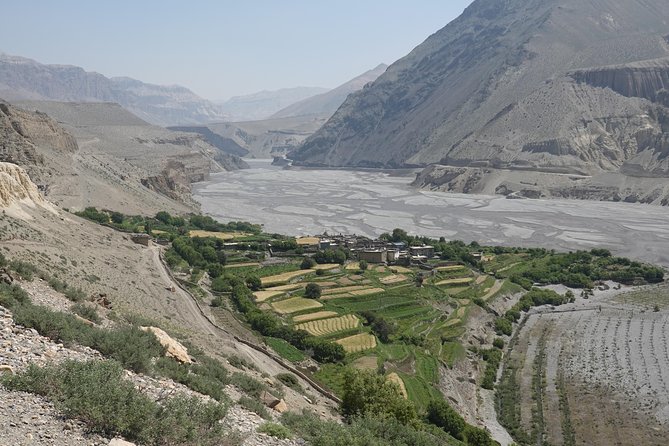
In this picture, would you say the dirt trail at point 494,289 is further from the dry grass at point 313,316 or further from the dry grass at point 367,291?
the dry grass at point 313,316

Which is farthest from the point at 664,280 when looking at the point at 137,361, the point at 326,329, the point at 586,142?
the point at 586,142

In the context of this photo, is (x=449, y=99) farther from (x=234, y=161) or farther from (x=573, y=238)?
(x=573, y=238)

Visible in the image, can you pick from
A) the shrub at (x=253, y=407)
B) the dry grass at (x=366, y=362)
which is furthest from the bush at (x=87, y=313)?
the dry grass at (x=366, y=362)

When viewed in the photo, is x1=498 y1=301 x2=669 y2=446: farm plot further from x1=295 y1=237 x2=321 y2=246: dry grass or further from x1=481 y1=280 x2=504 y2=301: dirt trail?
x1=295 y1=237 x2=321 y2=246: dry grass

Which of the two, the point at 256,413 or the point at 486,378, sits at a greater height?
the point at 256,413

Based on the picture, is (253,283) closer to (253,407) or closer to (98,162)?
(253,407)

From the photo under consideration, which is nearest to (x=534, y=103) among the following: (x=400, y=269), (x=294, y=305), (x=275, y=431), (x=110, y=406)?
(x=400, y=269)
